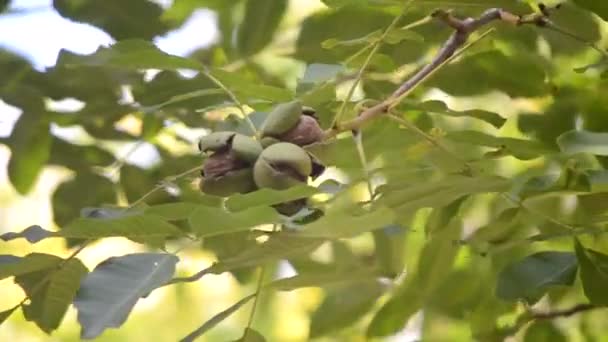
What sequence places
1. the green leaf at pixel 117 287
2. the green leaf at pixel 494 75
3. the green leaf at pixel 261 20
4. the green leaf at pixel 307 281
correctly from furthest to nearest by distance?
the green leaf at pixel 261 20
the green leaf at pixel 494 75
the green leaf at pixel 307 281
the green leaf at pixel 117 287

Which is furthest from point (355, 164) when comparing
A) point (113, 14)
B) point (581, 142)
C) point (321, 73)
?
point (113, 14)

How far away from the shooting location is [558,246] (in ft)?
2.70

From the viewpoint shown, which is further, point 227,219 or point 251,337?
point 251,337

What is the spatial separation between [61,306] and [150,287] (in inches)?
7.4

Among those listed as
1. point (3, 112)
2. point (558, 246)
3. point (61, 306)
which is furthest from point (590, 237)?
point (3, 112)

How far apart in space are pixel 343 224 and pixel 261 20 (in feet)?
1.41

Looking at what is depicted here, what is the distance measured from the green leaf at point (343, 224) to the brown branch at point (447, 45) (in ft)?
0.38

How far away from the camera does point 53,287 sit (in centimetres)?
63

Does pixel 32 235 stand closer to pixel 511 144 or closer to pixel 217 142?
pixel 217 142

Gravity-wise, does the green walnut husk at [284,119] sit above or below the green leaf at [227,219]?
below

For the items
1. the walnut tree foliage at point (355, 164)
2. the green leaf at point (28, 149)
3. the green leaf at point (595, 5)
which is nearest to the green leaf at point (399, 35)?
the walnut tree foliage at point (355, 164)

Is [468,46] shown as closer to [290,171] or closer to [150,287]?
[290,171]

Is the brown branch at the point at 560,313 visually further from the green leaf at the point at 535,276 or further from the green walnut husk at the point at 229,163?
the green walnut husk at the point at 229,163

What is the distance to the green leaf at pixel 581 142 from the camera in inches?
21.0
